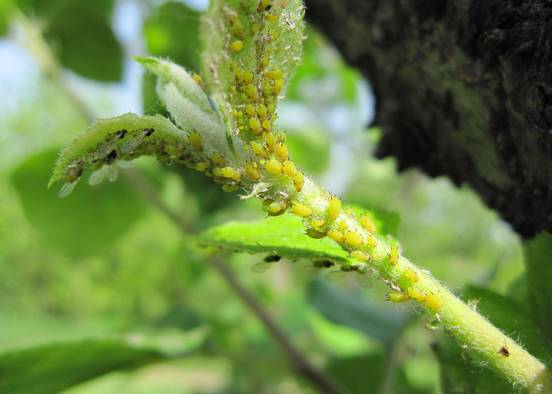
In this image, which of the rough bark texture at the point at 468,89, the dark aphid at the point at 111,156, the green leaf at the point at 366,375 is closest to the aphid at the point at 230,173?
the dark aphid at the point at 111,156

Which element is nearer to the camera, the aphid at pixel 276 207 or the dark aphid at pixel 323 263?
the aphid at pixel 276 207

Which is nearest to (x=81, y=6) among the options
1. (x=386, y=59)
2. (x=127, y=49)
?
(x=127, y=49)

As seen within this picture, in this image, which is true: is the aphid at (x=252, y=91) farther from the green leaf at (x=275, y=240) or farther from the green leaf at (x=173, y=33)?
the green leaf at (x=173, y=33)

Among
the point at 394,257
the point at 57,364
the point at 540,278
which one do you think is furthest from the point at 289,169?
the point at 57,364

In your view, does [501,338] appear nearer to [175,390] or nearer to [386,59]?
[386,59]

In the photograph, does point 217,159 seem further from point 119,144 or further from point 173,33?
point 173,33

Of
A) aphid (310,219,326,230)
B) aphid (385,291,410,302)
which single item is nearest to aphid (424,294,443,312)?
aphid (385,291,410,302)
